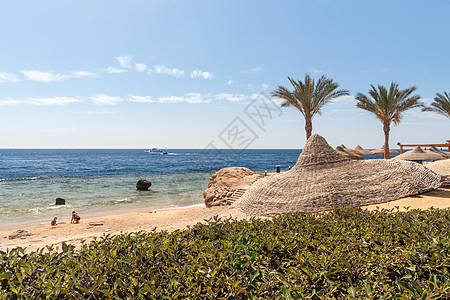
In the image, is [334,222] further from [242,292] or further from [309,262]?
[242,292]

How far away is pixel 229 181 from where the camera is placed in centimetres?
1988

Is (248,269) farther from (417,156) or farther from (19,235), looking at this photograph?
(417,156)

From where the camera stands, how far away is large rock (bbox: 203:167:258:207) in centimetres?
1664

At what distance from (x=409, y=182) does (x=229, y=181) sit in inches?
482

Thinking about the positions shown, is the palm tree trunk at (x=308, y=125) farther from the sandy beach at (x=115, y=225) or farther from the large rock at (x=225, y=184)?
the sandy beach at (x=115, y=225)

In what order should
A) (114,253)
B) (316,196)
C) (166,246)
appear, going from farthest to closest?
(316,196) → (166,246) → (114,253)

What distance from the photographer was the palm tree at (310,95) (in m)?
21.5

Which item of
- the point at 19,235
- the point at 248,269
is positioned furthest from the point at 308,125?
the point at 248,269

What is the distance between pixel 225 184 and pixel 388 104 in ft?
56.5

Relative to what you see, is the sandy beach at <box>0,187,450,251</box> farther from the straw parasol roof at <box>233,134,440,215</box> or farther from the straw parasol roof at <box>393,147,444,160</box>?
the straw parasol roof at <box>393,147,444,160</box>

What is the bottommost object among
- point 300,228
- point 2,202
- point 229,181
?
point 2,202

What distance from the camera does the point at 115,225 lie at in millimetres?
13094

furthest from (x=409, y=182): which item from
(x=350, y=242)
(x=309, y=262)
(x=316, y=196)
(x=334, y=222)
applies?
(x=309, y=262)

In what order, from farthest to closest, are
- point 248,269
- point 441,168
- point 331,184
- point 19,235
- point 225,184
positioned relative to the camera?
Result: point 225,184
point 441,168
point 19,235
point 331,184
point 248,269
